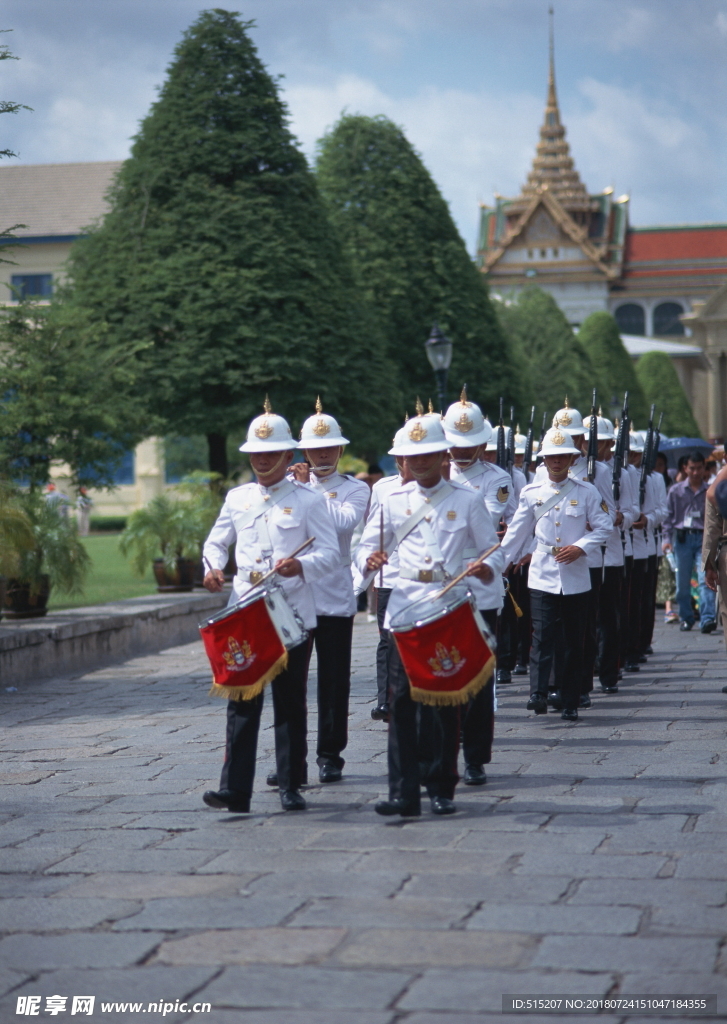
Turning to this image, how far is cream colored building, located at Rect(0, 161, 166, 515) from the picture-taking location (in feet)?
196

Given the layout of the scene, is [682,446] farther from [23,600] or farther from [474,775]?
[474,775]

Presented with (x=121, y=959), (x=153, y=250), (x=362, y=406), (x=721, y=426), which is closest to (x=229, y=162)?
(x=153, y=250)

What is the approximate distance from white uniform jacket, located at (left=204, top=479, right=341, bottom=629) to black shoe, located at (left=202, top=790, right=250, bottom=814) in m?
0.88

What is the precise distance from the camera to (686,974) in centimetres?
435

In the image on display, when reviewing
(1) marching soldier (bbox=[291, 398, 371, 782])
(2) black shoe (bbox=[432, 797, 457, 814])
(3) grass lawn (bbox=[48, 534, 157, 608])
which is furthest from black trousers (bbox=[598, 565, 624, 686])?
(3) grass lawn (bbox=[48, 534, 157, 608])

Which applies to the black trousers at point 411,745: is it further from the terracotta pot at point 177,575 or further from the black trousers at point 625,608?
the terracotta pot at point 177,575

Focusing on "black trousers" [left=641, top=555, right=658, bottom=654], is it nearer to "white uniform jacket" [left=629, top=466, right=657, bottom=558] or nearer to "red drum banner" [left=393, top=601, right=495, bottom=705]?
"white uniform jacket" [left=629, top=466, right=657, bottom=558]

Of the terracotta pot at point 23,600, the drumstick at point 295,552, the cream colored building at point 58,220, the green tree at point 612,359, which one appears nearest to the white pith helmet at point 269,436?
the drumstick at point 295,552

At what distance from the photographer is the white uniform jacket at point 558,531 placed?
9.71 m

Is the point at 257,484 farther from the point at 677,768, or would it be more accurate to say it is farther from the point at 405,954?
the point at 405,954

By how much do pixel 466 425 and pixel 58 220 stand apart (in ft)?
179

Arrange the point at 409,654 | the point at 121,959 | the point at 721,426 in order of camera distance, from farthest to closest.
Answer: the point at 721,426 < the point at 409,654 < the point at 121,959

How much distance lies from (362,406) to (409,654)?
20.2 meters

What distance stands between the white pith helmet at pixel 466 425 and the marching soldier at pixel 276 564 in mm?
2394
